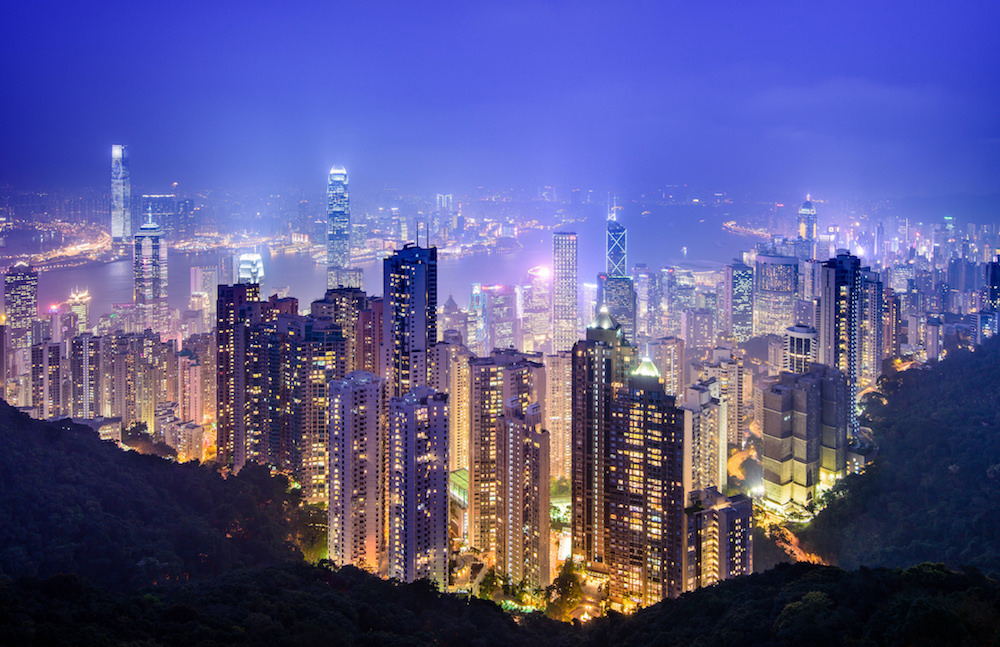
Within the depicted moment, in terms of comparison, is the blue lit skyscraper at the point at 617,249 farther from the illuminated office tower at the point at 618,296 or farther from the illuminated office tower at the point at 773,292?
the illuminated office tower at the point at 773,292


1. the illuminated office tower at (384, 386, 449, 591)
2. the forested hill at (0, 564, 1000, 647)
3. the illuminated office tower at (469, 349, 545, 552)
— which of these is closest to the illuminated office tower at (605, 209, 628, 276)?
the illuminated office tower at (469, 349, 545, 552)

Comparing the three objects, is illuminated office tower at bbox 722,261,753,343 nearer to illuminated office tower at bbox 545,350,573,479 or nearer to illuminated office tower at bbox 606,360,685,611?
illuminated office tower at bbox 545,350,573,479

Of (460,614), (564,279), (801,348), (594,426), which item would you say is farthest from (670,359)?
(460,614)

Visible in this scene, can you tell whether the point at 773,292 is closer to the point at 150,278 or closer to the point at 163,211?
the point at 163,211

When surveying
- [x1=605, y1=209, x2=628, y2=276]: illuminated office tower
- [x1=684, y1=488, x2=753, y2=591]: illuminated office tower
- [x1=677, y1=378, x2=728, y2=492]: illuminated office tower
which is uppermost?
[x1=605, y1=209, x2=628, y2=276]: illuminated office tower

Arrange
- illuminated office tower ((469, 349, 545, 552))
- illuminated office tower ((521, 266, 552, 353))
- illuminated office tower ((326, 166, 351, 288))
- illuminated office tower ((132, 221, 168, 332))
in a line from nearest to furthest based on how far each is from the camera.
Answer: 1. illuminated office tower ((469, 349, 545, 552))
2. illuminated office tower ((132, 221, 168, 332))
3. illuminated office tower ((326, 166, 351, 288))
4. illuminated office tower ((521, 266, 552, 353))

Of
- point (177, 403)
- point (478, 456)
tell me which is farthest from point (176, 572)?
point (177, 403)
